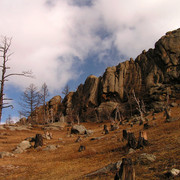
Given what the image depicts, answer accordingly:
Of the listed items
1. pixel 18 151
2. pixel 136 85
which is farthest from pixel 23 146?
pixel 136 85

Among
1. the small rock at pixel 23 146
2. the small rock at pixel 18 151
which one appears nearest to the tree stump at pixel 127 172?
the small rock at pixel 18 151

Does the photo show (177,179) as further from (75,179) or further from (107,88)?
(107,88)

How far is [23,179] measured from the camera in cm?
775

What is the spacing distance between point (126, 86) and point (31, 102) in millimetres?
29205

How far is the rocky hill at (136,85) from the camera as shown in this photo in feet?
145

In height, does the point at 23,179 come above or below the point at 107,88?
below

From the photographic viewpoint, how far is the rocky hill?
4412cm

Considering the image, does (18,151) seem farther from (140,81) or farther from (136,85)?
(140,81)

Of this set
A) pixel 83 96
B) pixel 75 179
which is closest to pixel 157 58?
pixel 83 96

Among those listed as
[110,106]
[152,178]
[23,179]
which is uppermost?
[110,106]

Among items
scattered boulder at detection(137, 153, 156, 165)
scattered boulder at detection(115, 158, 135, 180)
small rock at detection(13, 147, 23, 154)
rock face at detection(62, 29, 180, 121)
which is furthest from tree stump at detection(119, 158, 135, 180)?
rock face at detection(62, 29, 180, 121)

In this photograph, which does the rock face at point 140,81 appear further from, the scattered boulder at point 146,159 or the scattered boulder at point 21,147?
the scattered boulder at point 146,159

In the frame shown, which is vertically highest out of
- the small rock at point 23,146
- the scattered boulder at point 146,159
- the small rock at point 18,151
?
the scattered boulder at point 146,159

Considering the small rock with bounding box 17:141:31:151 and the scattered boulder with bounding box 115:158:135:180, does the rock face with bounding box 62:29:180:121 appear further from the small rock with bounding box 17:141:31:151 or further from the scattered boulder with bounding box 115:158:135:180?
the scattered boulder with bounding box 115:158:135:180
